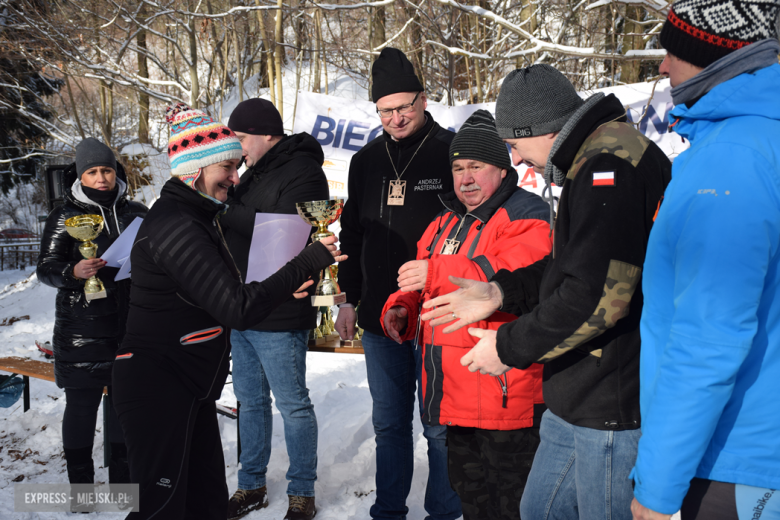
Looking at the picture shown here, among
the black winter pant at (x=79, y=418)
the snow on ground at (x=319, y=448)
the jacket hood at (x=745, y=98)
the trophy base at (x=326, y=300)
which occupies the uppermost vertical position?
the jacket hood at (x=745, y=98)

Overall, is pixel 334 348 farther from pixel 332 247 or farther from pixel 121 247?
pixel 332 247

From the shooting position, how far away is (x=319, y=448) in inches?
155

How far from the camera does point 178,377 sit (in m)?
2.14

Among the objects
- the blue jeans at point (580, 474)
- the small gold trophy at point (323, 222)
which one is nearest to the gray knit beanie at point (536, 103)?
the blue jeans at point (580, 474)

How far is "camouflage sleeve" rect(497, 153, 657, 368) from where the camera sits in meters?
1.36

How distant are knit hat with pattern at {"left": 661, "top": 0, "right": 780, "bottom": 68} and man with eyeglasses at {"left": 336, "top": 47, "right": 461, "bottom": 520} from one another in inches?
65.8

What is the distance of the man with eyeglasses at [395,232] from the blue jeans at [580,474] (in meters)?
1.20

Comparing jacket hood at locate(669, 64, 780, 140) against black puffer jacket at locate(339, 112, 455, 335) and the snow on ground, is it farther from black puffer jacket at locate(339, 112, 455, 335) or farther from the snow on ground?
the snow on ground

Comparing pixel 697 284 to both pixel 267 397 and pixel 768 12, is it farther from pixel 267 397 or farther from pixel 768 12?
pixel 267 397

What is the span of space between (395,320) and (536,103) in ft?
3.72

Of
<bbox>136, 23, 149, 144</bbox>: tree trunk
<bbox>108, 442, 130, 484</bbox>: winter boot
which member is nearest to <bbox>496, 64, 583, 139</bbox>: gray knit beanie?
<bbox>108, 442, 130, 484</bbox>: winter boot

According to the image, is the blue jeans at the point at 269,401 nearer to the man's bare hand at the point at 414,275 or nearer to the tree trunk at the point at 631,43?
the man's bare hand at the point at 414,275

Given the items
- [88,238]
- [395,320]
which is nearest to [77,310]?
[88,238]

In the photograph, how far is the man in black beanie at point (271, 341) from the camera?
3.10 m
